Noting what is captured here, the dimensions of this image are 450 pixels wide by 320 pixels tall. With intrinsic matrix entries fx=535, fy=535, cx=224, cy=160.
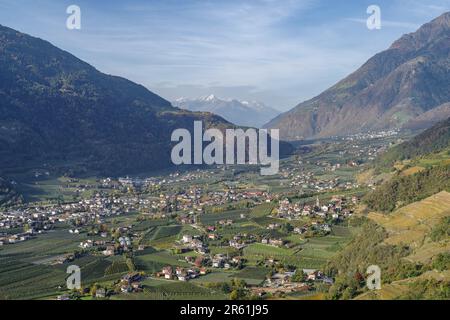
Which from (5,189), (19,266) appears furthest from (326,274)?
(5,189)

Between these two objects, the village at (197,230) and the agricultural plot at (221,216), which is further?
the agricultural plot at (221,216)

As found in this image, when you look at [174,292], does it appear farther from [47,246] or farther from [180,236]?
[47,246]

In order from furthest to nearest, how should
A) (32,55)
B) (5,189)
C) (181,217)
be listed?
(32,55) < (5,189) < (181,217)

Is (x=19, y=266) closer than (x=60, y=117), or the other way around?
(x=19, y=266)

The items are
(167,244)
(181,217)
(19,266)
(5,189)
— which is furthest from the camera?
(5,189)

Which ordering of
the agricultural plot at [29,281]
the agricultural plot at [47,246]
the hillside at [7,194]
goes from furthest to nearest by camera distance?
the hillside at [7,194] → the agricultural plot at [47,246] → the agricultural plot at [29,281]

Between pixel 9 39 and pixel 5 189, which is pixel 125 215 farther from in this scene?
pixel 9 39

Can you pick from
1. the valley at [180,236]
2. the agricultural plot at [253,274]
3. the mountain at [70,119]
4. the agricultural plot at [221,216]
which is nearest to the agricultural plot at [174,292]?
the valley at [180,236]

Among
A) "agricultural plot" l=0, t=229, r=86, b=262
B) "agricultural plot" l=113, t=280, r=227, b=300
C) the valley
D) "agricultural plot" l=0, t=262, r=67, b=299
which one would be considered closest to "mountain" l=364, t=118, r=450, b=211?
the valley

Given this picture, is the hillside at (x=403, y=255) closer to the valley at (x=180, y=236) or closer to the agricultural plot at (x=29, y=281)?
the valley at (x=180, y=236)
